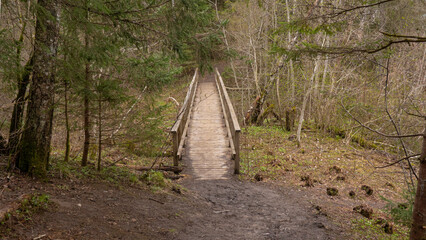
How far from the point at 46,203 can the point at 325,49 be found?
420cm

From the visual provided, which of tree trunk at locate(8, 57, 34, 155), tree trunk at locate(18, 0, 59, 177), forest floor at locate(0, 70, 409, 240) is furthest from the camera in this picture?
tree trunk at locate(8, 57, 34, 155)

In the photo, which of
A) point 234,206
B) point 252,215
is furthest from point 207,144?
point 252,215

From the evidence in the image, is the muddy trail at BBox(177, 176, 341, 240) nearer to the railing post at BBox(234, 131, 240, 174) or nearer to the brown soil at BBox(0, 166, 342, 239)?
the brown soil at BBox(0, 166, 342, 239)

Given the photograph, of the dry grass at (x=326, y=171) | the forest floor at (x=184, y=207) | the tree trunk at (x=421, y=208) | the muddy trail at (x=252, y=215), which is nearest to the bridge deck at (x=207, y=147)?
the forest floor at (x=184, y=207)

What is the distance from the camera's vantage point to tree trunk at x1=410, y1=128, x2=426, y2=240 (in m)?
3.67

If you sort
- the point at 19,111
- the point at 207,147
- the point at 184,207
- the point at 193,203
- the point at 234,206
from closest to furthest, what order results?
the point at 19,111
the point at 184,207
the point at 193,203
the point at 234,206
the point at 207,147

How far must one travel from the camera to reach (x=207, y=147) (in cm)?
1013

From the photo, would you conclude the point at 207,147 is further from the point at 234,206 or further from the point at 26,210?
the point at 26,210

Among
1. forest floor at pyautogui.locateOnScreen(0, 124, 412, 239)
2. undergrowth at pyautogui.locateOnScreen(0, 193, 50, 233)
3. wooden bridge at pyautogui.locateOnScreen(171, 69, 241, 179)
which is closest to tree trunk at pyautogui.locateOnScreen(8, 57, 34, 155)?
forest floor at pyautogui.locateOnScreen(0, 124, 412, 239)

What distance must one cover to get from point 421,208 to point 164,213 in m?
3.69

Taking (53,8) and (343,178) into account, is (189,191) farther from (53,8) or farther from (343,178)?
(343,178)

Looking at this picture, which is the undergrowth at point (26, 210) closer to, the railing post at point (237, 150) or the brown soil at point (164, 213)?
the brown soil at point (164, 213)

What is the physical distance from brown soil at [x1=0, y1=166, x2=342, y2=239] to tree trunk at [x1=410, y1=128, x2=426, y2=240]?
170 centimetres

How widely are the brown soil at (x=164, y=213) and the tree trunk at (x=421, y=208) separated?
1.70 metres
